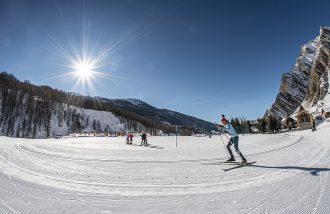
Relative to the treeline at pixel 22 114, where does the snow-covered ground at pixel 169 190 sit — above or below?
below

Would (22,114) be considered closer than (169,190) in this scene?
No

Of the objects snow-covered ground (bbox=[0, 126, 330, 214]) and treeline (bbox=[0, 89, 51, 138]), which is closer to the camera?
snow-covered ground (bbox=[0, 126, 330, 214])

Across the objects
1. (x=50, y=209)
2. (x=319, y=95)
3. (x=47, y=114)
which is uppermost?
(x=319, y=95)

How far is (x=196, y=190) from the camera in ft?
20.6

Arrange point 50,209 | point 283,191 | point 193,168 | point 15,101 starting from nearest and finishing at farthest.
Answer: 1. point 50,209
2. point 283,191
3. point 193,168
4. point 15,101

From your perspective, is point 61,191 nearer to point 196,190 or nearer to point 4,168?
point 196,190

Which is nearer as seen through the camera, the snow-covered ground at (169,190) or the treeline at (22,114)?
the snow-covered ground at (169,190)

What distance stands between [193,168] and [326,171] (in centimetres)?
426

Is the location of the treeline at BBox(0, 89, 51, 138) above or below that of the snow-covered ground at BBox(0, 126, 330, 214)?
above

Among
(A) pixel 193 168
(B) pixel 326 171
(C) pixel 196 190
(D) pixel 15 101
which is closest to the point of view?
(C) pixel 196 190

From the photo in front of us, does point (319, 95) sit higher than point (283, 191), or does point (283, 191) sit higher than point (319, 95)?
point (319, 95)

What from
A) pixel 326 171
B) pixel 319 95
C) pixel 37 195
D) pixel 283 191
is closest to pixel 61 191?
pixel 37 195

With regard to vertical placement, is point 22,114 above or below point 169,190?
above

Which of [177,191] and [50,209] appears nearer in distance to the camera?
[50,209]
